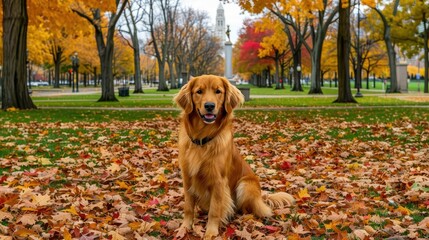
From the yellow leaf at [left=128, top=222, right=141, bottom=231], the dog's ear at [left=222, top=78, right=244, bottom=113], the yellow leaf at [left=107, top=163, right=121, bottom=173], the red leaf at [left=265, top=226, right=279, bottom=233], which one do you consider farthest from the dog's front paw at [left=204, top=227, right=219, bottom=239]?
the yellow leaf at [left=107, top=163, right=121, bottom=173]

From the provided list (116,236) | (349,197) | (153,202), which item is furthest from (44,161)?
(349,197)

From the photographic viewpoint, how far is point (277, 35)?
166ft

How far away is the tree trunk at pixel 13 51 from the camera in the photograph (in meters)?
19.9

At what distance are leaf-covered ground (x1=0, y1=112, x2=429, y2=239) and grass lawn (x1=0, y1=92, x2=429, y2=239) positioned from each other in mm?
16

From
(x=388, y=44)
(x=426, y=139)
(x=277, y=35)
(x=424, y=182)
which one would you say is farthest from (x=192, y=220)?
(x=277, y=35)

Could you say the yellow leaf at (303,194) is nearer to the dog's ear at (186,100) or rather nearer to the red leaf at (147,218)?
the red leaf at (147,218)

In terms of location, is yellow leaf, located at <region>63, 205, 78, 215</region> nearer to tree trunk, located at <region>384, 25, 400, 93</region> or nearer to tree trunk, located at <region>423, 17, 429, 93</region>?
tree trunk, located at <region>384, 25, 400, 93</region>

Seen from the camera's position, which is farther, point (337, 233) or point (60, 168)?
point (60, 168)

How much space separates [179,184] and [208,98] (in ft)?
8.82

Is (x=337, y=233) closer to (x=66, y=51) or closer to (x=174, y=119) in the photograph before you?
(x=174, y=119)

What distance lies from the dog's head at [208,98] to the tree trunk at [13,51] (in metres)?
17.8

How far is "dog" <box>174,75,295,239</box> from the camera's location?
4.05 meters

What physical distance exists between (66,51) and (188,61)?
63.3ft

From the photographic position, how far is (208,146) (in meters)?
4.06
